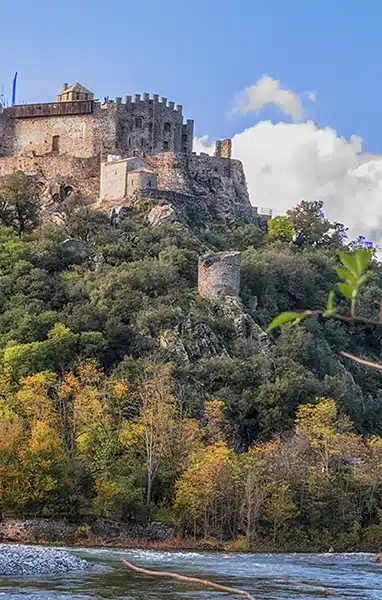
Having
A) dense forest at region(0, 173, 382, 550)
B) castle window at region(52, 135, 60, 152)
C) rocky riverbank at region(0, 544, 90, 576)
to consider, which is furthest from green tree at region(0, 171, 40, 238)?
rocky riverbank at region(0, 544, 90, 576)

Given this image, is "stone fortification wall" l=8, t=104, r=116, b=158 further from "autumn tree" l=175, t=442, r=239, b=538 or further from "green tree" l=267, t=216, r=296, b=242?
"autumn tree" l=175, t=442, r=239, b=538

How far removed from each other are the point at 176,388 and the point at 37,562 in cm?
3086

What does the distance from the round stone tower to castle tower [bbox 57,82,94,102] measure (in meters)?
27.6

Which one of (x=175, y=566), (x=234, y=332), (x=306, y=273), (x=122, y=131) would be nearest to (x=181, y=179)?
(x=122, y=131)

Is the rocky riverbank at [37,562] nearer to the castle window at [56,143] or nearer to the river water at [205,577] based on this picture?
the river water at [205,577]

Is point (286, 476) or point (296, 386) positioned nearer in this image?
point (286, 476)

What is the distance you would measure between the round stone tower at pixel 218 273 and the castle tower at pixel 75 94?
27628mm

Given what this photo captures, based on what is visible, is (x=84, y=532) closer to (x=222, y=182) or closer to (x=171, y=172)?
(x=171, y=172)

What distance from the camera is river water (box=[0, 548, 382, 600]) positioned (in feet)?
95.1

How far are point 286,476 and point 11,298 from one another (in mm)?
27170

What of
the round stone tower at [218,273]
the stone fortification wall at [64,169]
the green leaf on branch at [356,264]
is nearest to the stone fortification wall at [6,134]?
the stone fortification wall at [64,169]

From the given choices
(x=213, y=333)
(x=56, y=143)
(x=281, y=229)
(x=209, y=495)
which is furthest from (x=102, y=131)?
(x=209, y=495)

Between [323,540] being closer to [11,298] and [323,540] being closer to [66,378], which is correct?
[66,378]

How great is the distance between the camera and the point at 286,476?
57625 millimetres
